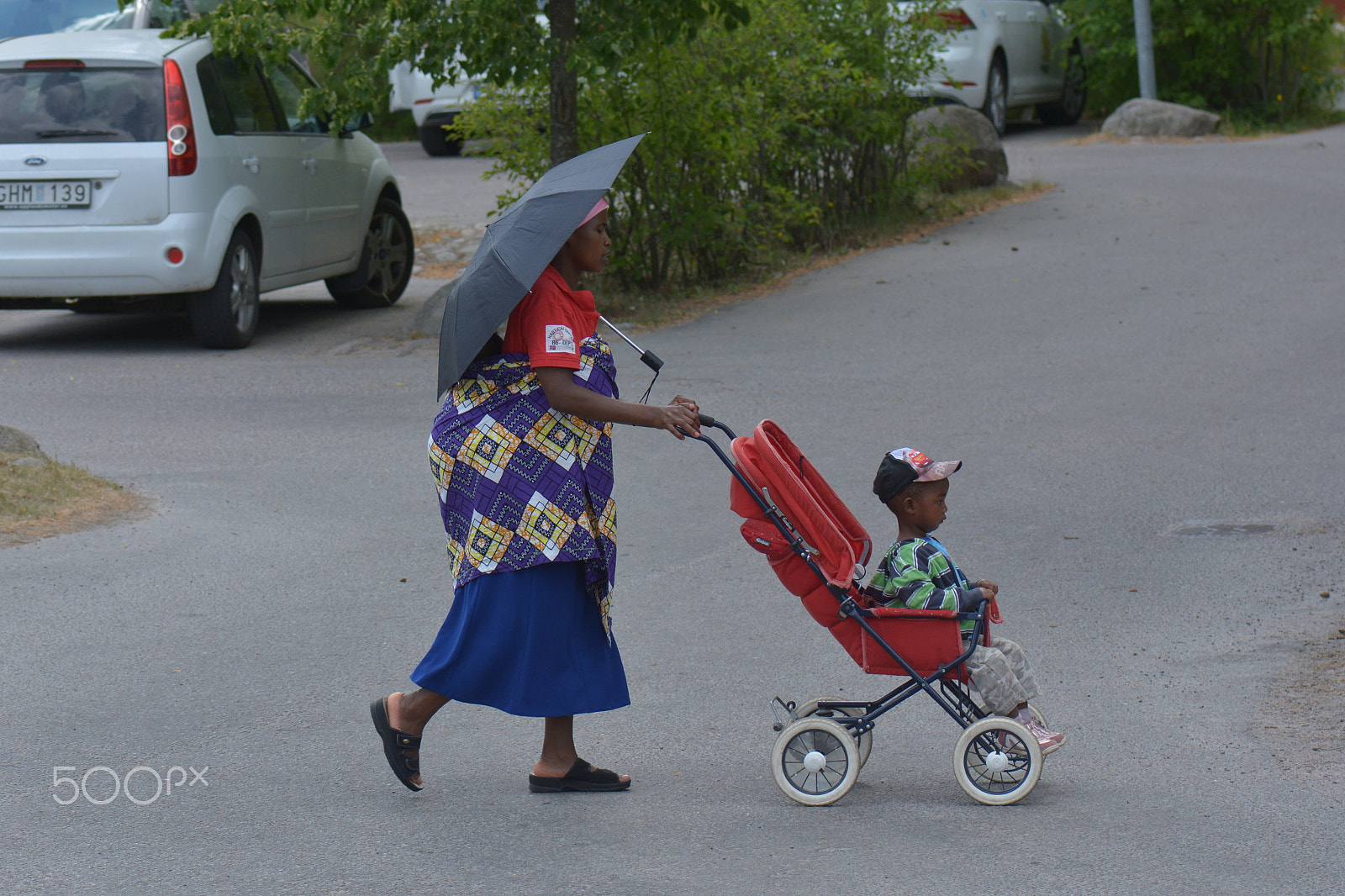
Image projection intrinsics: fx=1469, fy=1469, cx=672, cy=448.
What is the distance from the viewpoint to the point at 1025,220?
13547mm

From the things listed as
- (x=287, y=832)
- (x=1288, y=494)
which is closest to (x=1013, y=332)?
(x=1288, y=494)

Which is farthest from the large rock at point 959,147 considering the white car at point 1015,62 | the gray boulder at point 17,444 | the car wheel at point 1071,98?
the gray boulder at point 17,444

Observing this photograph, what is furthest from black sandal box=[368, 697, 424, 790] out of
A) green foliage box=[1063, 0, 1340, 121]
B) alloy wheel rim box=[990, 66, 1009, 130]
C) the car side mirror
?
green foliage box=[1063, 0, 1340, 121]

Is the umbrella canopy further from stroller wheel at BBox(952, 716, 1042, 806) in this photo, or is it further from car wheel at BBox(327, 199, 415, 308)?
car wheel at BBox(327, 199, 415, 308)

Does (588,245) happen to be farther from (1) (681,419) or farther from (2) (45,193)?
(2) (45,193)

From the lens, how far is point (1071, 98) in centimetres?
2192

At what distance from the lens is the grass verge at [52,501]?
6.45m

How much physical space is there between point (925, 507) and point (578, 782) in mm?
1209

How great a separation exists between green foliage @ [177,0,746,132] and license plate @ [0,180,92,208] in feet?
4.36

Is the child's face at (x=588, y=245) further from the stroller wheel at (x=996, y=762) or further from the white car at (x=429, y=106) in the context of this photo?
the white car at (x=429, y=106)

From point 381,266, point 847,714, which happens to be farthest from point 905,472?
point 381,266

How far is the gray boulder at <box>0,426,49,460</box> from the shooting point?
7203 mm

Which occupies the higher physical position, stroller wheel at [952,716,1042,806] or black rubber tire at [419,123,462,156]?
black rubber tire at [419,123,462,156]

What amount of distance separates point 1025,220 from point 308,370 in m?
6.99
